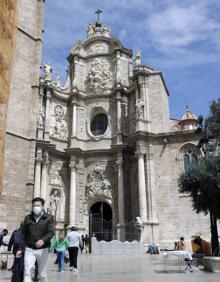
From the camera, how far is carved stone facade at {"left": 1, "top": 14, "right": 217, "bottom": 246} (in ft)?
85.7

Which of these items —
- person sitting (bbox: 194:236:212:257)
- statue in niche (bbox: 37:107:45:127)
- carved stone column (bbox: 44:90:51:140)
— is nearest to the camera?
person sitting (bbox: 194:236:212:257)

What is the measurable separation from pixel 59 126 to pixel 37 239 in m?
26.4

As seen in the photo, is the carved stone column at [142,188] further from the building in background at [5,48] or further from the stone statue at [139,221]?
the building in background at [5,48]

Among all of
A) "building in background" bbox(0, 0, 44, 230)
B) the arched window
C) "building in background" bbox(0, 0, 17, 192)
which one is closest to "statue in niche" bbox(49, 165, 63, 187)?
the arched window

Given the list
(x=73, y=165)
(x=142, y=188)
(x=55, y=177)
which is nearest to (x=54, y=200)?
(x=55, y=177)

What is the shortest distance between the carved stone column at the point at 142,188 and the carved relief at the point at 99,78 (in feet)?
27.0

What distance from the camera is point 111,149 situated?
29.9m

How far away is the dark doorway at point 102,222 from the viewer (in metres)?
28.0

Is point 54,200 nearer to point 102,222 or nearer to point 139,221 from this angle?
point 102,222

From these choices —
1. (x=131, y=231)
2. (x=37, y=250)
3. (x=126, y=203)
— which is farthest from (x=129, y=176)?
(x=37, y=250)

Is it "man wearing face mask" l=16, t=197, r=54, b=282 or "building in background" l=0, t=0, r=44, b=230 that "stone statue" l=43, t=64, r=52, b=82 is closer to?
"building in background" l=0, t=0, r=44, b=230

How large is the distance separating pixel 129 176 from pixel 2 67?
2706 cm

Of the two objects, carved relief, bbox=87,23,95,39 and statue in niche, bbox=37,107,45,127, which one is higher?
carved relief, bbox=87,23,95,39

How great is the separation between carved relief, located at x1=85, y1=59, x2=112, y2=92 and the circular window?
2.41m
